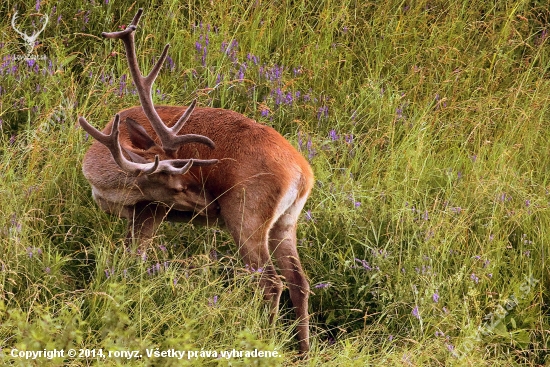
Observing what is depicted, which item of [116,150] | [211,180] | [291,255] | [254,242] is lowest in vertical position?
[291,255]

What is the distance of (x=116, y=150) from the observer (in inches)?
195

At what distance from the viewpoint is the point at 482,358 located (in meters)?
4.88

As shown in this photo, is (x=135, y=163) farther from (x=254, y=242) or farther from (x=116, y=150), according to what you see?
(x=254, y=242)

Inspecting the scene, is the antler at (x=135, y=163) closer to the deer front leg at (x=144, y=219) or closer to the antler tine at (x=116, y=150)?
the antler tine at (x=116, y=150)

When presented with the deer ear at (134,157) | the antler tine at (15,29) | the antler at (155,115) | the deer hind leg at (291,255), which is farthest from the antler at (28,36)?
the deer hind leg at (291,255)

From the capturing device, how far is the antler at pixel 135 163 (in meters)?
4.88

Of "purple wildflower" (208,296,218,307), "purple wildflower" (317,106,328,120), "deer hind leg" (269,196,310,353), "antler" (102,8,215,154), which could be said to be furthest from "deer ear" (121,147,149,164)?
"purple wildflower" (317,106,328,120)

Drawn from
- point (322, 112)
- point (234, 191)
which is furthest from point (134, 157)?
point (322, 112)

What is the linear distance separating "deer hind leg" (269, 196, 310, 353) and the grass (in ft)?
0.34

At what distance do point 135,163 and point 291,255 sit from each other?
928mm

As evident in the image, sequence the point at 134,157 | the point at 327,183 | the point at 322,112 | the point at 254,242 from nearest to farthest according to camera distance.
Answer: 1. the point at 254,242
2. the point at 134,157
3. the point at 327,183
4. the point at 322,112

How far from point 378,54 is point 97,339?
362 cm

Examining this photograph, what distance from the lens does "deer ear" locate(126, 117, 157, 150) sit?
5320 millimetres

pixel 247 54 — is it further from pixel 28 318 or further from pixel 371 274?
pixel 28 318
